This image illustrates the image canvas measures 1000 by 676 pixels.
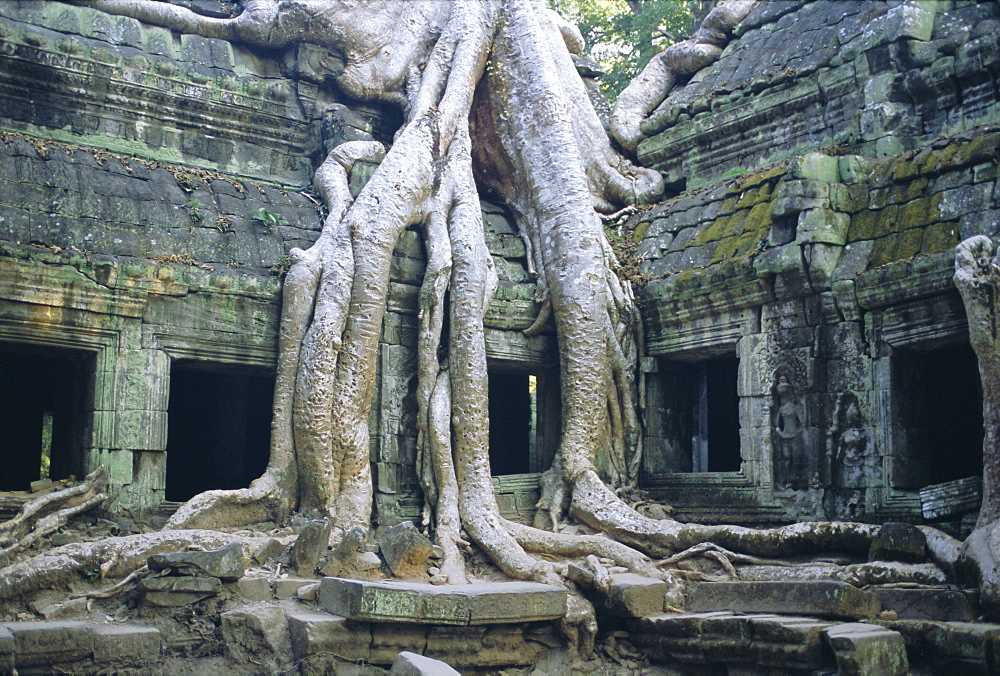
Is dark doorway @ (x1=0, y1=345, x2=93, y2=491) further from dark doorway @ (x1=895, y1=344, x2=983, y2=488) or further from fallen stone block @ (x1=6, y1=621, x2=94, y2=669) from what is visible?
dark doorway @ (x1=895, y1=344, x2=983, y2=488)

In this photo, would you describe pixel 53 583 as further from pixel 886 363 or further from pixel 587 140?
pixel 587 140

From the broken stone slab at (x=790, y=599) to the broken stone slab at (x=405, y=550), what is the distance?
5.18 feet

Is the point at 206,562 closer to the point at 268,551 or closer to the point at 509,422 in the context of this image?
the point at 268,551

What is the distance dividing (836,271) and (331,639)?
393 cm

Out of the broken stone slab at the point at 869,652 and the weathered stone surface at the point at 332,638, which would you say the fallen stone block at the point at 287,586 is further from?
the broken stone slab at the point at 869,652

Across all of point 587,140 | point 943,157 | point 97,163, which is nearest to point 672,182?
point 587,140

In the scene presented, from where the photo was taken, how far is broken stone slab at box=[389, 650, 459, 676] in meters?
4.18

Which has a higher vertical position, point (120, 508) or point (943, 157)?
point (943, 157)

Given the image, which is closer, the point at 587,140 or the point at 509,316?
the point at 509,316

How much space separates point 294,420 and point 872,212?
4021mm

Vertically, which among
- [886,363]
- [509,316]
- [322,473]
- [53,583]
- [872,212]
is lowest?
[53,583]

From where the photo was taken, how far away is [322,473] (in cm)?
665

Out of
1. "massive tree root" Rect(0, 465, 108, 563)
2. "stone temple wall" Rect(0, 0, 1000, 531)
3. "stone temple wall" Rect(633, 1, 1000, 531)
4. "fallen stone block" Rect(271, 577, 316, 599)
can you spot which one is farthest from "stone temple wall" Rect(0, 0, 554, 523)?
"stone temple wall" Rect(633, 1, 1000, 531)

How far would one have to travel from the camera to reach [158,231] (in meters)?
6.82
